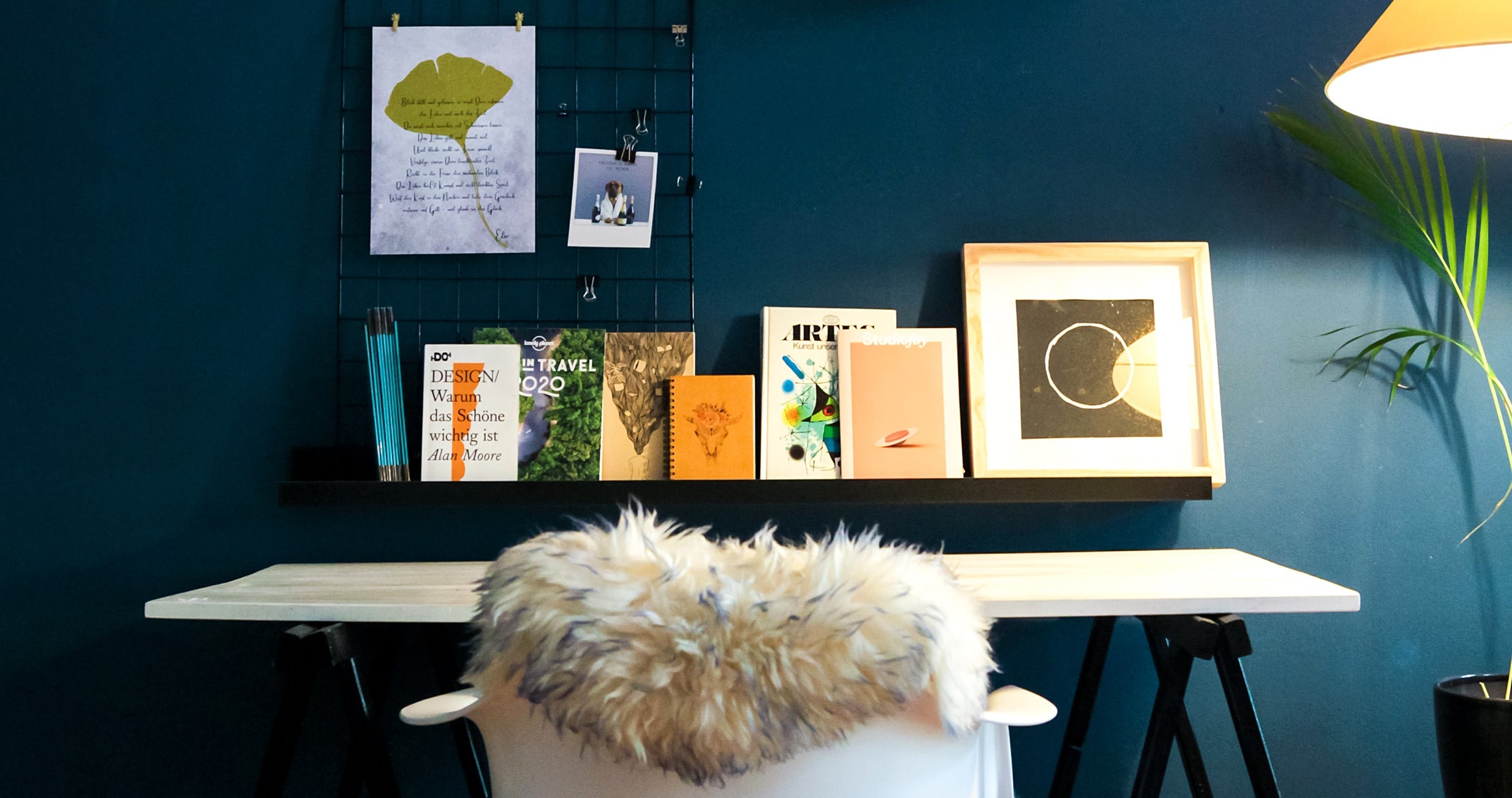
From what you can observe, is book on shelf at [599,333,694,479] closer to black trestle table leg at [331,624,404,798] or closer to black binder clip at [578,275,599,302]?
black binder clip at [578,275,599,302]

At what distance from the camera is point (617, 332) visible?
1.89 meters

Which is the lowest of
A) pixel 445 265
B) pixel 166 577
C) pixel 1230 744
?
pixel 1230 744

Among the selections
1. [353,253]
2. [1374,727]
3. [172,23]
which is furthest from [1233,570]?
[172,23]

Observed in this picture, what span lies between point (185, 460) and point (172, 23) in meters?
0.88

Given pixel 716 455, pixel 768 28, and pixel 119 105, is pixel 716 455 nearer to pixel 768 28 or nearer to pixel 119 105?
pixel 768 28

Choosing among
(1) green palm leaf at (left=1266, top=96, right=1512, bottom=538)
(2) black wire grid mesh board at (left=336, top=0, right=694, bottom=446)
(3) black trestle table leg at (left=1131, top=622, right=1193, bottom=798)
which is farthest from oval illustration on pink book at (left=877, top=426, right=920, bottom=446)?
(1) green palm leaf at (left=1266, top=96, right=1512, bottom=538)

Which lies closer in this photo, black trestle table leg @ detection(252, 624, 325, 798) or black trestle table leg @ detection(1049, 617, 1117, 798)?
black trestle table leg @ detection(252, 624, 325, 798)

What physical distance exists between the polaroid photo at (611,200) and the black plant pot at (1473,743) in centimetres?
164

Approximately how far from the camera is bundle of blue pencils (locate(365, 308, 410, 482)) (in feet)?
5.79

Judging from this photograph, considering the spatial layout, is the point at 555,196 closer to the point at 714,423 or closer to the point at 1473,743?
the point at 714,423

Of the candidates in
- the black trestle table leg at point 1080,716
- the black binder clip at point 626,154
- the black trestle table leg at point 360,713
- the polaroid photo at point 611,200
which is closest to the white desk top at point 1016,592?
the black trestle table leg at point 360,713

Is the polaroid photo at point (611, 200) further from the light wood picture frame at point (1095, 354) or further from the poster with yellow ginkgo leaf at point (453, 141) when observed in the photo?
the light wood picture frame at point (1095, 354)

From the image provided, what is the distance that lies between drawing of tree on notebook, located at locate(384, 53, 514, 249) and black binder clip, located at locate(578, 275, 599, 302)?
16 centimetres

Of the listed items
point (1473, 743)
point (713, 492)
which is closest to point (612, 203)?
point (713, 492)
